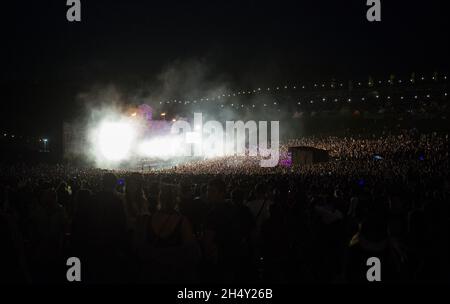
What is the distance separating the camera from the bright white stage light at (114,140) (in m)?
42.0

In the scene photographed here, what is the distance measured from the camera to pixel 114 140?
1705 inches

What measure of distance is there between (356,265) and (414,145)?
959 inches

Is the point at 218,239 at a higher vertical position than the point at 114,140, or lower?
lower

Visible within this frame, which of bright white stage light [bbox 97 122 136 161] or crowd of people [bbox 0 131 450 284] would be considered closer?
crowd of people [bbox 0 131 450 284]

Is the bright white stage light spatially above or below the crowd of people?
above

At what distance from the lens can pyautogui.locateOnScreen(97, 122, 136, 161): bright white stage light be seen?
42.0 m

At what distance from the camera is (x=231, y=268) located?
5.34 metres

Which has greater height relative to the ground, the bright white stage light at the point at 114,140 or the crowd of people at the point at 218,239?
the bright white stage light at the point at 114,140

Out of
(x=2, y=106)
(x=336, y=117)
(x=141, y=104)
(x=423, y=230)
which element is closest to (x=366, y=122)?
(x=336, y=117)

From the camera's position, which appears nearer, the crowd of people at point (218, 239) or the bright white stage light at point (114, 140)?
the crowd of people at point (218, 239)

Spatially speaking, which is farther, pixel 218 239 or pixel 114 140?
pixel 114 140
